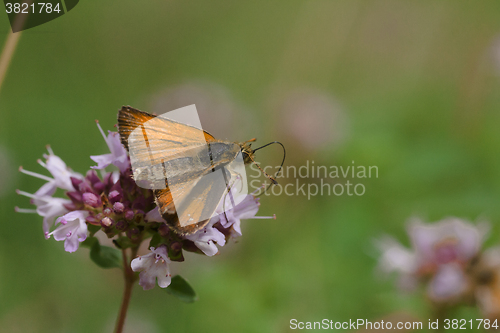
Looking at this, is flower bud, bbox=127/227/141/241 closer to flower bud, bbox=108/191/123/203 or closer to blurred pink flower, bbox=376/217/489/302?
flower bud, bbox=108/191/123/203

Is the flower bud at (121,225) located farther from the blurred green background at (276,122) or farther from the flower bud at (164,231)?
the blurred green background at (276,122)

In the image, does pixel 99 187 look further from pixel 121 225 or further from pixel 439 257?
pixel 439 257

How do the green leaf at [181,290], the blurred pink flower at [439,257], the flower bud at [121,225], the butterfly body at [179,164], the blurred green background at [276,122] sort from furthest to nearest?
the blurred green background at [276,122] → the blurred pink flower at [439,257] → the green leaf at [181,290] → the flower bud at [121,225] → the butterfly body at [179,164]

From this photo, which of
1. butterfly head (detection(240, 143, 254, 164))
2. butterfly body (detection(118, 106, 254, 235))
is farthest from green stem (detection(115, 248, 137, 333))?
butterfly head (detection(240, 143, 254, 164))

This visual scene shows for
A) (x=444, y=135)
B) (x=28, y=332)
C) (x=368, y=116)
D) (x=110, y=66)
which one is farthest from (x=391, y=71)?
(x=28, y=332)

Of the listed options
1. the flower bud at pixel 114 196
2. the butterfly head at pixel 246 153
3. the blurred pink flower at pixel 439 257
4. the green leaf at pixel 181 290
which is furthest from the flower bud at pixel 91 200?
the blurred pink flower at pixel 439 257

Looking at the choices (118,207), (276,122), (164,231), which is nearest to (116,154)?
(118,207)
